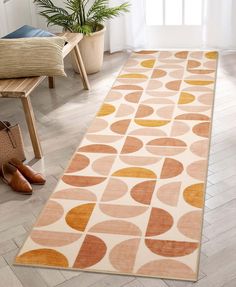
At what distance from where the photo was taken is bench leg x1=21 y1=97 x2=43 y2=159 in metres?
3.01

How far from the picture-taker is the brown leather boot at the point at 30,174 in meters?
2.85

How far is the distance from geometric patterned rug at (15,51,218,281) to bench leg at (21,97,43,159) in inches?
8.5

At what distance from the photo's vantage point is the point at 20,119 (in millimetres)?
3555

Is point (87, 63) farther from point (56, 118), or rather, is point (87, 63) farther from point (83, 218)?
point (83, 218)

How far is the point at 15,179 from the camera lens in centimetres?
283

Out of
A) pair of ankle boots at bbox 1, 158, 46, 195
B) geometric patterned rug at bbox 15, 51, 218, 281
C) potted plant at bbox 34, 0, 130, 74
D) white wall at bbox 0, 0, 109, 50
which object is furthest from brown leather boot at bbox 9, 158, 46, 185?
white wall at bbox 0, 0, 109, 50

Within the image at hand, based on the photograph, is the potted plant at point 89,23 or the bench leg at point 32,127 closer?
the bench leg at point 32,127

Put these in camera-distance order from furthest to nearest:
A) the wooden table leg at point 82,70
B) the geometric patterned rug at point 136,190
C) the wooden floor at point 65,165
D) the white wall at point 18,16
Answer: the white wall at point 18,16
the wooden table leg at point 82,70
the geometric patterned rug at point 136,190
the wooden floor at point 65,165

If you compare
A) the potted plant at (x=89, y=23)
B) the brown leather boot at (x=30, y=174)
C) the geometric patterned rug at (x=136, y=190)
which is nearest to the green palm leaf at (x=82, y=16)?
the potted plant at (x=89, y=23)

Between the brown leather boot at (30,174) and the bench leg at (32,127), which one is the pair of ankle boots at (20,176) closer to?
the brown leather boot at (30,174)

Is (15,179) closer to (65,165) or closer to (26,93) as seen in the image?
(65,165)

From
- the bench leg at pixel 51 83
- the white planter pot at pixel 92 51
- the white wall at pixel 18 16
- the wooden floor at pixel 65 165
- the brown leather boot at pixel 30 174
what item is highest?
the white wall at pixel 18 16

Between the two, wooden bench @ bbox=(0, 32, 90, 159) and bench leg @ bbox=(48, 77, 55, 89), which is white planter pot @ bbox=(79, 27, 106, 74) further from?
wooden bench @ bbox=(0, 32, 90, 159)

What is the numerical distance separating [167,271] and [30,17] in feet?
9.61
